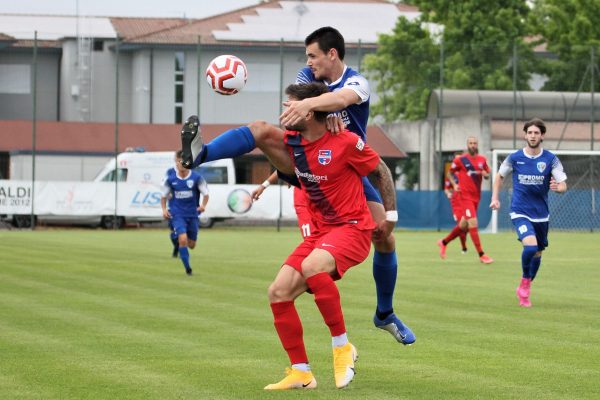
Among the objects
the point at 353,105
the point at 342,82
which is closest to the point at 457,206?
the point at 353,105

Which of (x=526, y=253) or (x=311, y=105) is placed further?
(x=526, y=253)

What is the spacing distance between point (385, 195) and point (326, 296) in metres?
1.02

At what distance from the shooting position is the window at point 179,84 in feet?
197

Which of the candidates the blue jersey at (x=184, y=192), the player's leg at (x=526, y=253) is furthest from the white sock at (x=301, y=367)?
the blue jersey at (x=184, y=192)

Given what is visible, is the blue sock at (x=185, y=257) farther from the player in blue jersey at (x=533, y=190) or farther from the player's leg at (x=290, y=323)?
the player's leg at (x=290, y=323)

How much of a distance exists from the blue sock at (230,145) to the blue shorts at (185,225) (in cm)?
1270

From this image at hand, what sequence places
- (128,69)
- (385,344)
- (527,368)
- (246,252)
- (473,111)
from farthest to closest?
(128,69), (473,111), (246,252), (385,344), (527,368)

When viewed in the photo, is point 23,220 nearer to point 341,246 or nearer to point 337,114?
point 337,114

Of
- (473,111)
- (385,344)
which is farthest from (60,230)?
(385,344)

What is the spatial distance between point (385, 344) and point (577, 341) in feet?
5.54

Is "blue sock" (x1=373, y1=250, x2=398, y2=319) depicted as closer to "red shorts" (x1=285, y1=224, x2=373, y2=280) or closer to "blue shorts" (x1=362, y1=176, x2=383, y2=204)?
"blue shorts" (x1=362, y1=176, x2=383, y2=204)

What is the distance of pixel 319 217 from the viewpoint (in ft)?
28.6

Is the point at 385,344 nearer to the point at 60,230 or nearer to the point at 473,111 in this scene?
the point at 60,230

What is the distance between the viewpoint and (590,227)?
139ft
